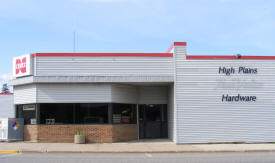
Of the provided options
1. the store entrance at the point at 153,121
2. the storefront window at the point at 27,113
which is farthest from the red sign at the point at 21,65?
the store entrance at the point at 153,121

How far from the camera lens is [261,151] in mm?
16922

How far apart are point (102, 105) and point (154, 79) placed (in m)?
3.33

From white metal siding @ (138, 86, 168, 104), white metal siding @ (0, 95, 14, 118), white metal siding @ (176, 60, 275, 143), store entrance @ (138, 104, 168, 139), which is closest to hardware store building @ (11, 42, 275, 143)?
white metal siding @ (176, 60, 275, 143)

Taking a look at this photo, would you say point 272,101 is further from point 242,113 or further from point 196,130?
point 196,130

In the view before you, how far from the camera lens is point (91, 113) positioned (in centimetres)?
1977

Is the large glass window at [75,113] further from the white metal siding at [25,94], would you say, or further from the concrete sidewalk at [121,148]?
the concrete sidewalk at [121,148]

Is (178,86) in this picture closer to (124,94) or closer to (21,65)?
(124,94)

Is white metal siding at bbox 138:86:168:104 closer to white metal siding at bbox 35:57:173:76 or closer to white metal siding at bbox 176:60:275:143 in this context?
white metal siding at bbox 35:57:173:76

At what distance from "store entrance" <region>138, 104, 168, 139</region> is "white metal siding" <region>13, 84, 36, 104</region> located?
6.61 meters

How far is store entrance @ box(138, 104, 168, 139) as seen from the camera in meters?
22.2

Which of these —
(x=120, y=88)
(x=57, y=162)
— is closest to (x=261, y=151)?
(x=120, y=88)

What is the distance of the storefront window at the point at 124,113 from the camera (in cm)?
2020

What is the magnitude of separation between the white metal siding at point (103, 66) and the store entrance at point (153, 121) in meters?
3.12

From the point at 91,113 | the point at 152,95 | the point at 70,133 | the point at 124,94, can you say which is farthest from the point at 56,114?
the point at 152,95
